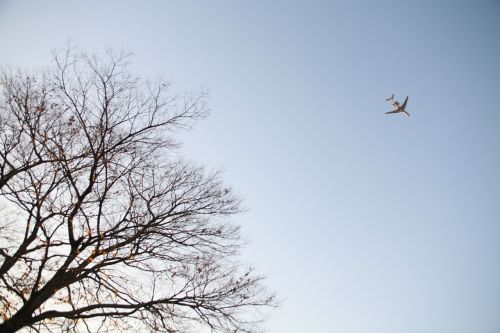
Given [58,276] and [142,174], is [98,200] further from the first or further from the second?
[58,276]

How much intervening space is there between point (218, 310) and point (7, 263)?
4634mm

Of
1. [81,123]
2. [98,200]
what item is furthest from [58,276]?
[81,123]

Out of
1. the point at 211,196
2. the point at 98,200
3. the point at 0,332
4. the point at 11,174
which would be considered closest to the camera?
the point at 0,332

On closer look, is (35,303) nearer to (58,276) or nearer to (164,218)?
(58,276)

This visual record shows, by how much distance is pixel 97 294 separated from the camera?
20.5 feet

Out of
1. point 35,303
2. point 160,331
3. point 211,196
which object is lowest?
point 160,331

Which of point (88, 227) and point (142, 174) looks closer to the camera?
point (88, 227)

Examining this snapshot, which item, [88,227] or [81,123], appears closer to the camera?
[88,227]

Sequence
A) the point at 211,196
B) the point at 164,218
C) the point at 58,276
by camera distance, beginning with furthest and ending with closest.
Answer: the point at 211,196 < the point at 164,218 < the point at 58,276

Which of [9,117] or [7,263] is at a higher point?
[9,117]

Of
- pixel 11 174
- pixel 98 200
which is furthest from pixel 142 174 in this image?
pixel 11 174

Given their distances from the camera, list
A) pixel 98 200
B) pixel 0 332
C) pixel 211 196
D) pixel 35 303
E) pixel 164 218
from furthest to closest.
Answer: pixel 211 196 → pixel 164 218 → pixel 98 200 → pixel 35 303 → pixel 0 332

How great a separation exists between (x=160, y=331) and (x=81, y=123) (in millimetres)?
5451

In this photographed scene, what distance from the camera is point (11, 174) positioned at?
233 inches
